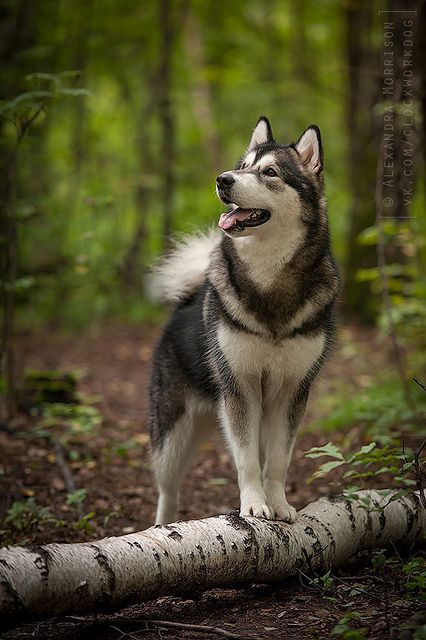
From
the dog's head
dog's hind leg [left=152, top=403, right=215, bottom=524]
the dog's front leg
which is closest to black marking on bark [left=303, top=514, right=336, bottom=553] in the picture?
the dog's front leg

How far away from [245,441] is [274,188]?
128 centimetres

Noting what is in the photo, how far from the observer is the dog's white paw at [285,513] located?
3504 mm

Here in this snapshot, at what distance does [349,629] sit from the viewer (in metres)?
2.55

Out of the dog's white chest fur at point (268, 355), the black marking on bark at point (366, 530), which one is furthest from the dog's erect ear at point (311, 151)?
the black marking on bark at point (366, 530)

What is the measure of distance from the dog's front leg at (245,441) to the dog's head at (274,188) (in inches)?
34.5

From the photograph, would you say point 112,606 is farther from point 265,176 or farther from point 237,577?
point 265,176

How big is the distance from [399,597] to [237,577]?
67 cm

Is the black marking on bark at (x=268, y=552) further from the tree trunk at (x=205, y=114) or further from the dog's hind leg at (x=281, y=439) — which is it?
the tree trunk at (x=205, y=114)

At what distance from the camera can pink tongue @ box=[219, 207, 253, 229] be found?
356cm

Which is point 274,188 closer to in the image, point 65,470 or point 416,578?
point 416,578

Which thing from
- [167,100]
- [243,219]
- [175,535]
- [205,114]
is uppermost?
[205,114]

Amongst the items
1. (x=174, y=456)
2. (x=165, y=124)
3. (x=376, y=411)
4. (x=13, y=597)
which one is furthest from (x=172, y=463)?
(x=165, y=124)

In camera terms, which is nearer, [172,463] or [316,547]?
[316,547]

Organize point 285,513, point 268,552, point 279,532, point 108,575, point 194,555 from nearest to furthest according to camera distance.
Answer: point 108,575 → point 194,555 → point 268,552 → point 279,532 → point 285,513
